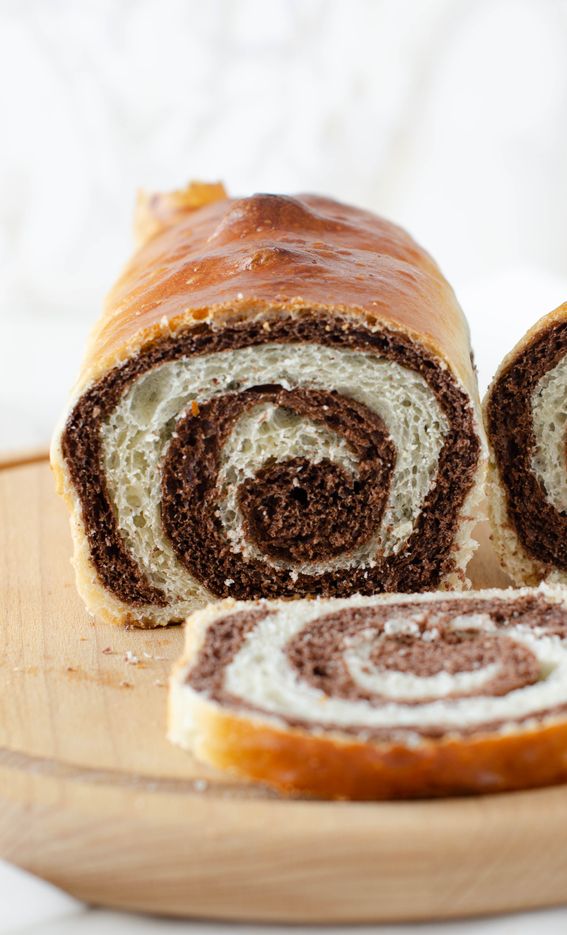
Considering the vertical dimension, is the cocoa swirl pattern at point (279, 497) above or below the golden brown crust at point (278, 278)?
below

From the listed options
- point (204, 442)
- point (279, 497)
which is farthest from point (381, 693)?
point (204, 442)


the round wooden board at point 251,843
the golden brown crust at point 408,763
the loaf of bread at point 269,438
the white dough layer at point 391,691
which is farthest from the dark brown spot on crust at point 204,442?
the golden brown crust at point 408,763

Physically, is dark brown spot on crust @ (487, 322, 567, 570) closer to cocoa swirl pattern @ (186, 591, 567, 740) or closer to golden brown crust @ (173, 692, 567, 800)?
cocoa swirl pattern @ (186, 591, 567, 740)

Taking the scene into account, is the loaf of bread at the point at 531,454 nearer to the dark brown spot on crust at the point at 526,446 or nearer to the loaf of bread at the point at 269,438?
the dark brown spot on crust at the point at 526,446

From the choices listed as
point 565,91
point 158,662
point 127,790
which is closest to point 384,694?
point 127,790

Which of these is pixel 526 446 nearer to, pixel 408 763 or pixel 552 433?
pixel 552 433
